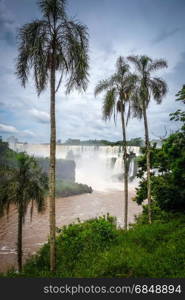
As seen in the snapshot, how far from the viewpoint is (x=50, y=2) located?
5.67 meters

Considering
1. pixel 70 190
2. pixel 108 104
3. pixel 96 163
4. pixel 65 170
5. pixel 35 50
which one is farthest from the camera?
pixel 96 163

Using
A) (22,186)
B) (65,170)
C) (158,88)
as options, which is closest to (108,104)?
(158,88)

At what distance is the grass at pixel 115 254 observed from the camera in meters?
5.50

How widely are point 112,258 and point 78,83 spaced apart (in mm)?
6180

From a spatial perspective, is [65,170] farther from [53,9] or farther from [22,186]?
[53,9]

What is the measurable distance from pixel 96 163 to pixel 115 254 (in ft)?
249

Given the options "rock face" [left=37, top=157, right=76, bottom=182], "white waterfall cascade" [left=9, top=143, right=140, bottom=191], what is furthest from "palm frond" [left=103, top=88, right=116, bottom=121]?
"rock face" [left=37, top=157, right=76, bottom=182]

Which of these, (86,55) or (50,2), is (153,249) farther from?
(50,2)

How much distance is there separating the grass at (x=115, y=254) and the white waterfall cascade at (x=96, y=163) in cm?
4989

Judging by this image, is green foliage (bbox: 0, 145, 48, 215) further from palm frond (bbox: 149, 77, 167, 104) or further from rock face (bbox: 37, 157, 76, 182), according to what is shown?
rock face (bbox: 37, 157, 76, 182)

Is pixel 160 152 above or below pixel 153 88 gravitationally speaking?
below

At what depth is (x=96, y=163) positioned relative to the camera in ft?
271

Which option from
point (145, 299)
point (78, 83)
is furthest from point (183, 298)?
point (78, 83)

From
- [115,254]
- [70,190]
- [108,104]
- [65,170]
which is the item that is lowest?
[70,190]
